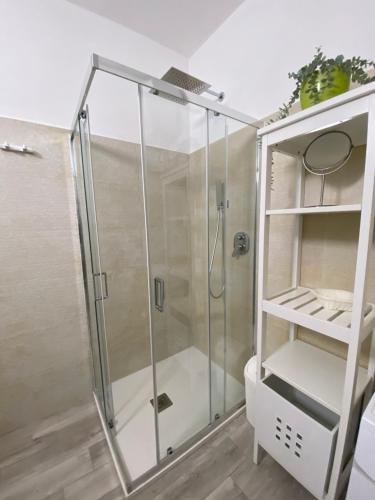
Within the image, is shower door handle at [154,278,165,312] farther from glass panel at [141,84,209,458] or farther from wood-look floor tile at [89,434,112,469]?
wood-look floor tile at [89,434,112,469]

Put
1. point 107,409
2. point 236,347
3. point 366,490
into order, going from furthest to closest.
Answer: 1. point 236,347
2. point 107,409
3. point 366,490

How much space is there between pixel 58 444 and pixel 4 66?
7.85ft

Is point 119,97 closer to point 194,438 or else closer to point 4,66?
point 4,66

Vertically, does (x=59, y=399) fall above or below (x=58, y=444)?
above

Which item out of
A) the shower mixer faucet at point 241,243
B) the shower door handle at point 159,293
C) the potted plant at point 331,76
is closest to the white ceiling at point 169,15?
the potted plant at point 331,76

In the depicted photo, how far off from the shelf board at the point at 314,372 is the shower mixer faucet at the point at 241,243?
691mm

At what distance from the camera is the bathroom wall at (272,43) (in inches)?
39.8

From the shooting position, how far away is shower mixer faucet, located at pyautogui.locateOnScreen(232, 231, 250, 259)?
1.60 meters

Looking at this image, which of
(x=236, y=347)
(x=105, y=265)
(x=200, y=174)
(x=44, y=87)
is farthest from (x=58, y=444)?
(x=44, y=87)

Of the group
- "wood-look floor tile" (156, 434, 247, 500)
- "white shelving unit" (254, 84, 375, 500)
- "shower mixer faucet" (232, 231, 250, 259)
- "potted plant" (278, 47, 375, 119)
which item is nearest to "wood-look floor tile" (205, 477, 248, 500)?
"wood-look floor tile" (156, 434, 247, 500)

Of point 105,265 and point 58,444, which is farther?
point 105,265

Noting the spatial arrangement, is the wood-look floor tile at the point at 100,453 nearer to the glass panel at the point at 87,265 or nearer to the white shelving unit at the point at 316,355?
the glass panel at the point at 87,265

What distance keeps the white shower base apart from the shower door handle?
0.39m

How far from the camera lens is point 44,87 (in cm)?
138
